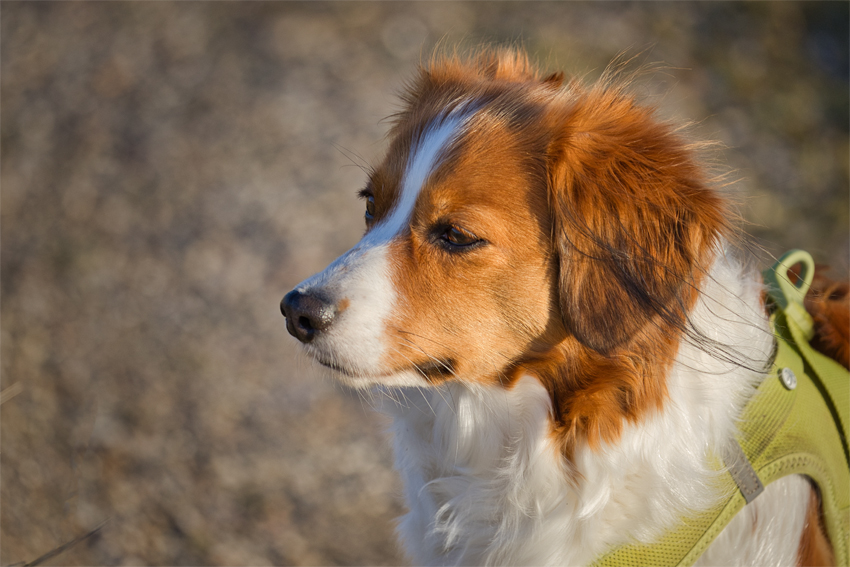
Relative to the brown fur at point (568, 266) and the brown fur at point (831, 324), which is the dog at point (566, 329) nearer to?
the brown fur at point (568, 266)

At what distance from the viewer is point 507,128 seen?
190 cm

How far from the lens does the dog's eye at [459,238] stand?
5.72ft

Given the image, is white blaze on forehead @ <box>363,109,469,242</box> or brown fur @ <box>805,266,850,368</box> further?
brown fur @ <box>805,266,850,368</box>

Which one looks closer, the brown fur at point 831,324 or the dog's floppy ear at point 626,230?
the dog's floppy ear at point 626,230

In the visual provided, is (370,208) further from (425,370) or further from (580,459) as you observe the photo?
(580,459)

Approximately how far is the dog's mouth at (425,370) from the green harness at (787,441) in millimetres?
675

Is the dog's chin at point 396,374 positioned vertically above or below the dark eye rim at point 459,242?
below

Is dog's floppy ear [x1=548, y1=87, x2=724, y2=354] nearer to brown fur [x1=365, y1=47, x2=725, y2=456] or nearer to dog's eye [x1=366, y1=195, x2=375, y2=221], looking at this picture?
brown fur [x1=365, y1=47, x2=725, y2=456]

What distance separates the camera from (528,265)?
5.77 feet

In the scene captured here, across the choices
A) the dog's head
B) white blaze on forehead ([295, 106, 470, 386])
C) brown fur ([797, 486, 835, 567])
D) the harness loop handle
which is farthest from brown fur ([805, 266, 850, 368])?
white blaze on forehead ([295, 106, 470, 386])

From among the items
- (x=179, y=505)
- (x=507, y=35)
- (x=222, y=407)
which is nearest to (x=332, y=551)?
(x=179, y=505)

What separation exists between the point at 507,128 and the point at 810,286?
1.28 meters

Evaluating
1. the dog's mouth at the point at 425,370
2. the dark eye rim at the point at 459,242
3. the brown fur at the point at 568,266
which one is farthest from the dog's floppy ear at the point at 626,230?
the dog's mouth at the point at 425,370

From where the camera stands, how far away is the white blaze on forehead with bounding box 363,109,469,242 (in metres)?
1.84
